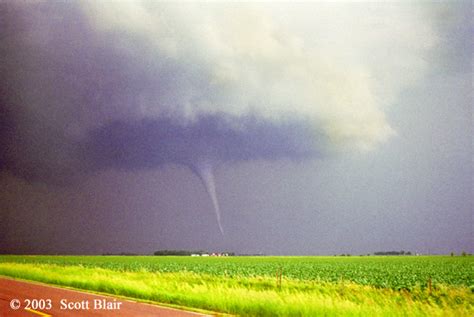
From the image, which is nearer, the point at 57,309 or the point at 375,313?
the point at 375,313

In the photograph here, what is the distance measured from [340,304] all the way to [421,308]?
73.6 inches

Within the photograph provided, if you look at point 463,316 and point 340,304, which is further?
point 340,304

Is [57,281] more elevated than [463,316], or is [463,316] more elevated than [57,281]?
[57,281]

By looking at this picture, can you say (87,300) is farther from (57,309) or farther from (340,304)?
(340,304)

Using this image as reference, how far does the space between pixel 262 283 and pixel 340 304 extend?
9631 mm

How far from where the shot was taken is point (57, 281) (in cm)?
1944

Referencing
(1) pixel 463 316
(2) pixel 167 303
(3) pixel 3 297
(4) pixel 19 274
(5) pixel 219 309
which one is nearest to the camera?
(1) pixel 463 316

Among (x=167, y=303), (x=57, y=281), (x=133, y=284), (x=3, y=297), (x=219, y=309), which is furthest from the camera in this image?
(x=57, y=281)

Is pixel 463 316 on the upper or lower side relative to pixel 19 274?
lower

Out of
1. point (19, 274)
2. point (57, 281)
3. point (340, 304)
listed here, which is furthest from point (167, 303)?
point (19, 274)

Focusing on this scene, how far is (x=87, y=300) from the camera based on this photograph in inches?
476

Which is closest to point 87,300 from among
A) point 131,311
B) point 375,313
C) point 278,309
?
point 131,311

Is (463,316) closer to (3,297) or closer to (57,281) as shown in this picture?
(3,297)

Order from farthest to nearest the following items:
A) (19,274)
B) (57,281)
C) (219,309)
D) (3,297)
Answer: (19,274) < (57,281) < (3,297) < (219,309)
